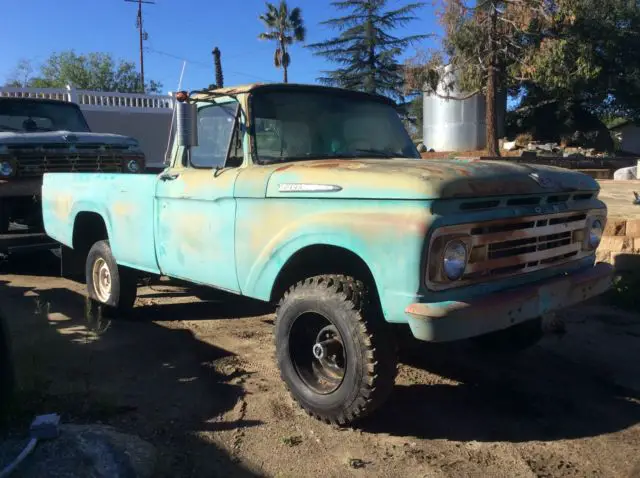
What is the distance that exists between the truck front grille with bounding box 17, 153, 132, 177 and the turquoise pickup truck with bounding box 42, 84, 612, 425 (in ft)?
9.46

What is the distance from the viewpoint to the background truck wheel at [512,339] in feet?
13.9

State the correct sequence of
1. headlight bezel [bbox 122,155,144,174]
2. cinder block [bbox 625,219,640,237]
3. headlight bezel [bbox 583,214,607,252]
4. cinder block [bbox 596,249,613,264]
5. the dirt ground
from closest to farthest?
the dirt ground
headlight bezel [bbox 583,214,607,252]
cinder block [bbox 625,219,640,237]
cinder block [bbox 596,249,613,264]
headlight bezel [bbox 122,155,144,174]

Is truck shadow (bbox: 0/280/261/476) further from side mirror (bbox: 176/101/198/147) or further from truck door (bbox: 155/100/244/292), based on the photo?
side mirror (bbox: 176/101/198/147)

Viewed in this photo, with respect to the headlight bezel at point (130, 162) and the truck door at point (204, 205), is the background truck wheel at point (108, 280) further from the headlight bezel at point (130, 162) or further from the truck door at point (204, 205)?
the headlight bezel at point (130, 162)

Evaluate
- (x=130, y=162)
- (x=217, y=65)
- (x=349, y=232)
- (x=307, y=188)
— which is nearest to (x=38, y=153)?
(x=130, y=162)

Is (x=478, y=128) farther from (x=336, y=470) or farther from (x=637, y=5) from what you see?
(x=336, y=470)

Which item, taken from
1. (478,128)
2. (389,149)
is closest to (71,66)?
(478,128)

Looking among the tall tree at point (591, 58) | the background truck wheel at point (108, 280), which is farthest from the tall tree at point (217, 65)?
the background truck wheel at point (108, 280)

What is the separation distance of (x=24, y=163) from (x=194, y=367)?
424cm

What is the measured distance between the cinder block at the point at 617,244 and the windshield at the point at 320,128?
293 centimetres

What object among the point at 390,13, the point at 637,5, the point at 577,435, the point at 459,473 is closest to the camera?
the point at 459,473

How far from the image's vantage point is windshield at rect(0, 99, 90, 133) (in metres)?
8.11

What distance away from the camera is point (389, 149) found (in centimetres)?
455

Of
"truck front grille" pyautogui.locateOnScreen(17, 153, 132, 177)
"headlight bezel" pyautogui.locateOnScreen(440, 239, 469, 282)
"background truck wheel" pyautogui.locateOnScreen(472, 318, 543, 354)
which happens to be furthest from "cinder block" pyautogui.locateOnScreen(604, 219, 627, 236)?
"truck front grille" pyautogui.locateOnScreen(17, 153, 132, 177)
